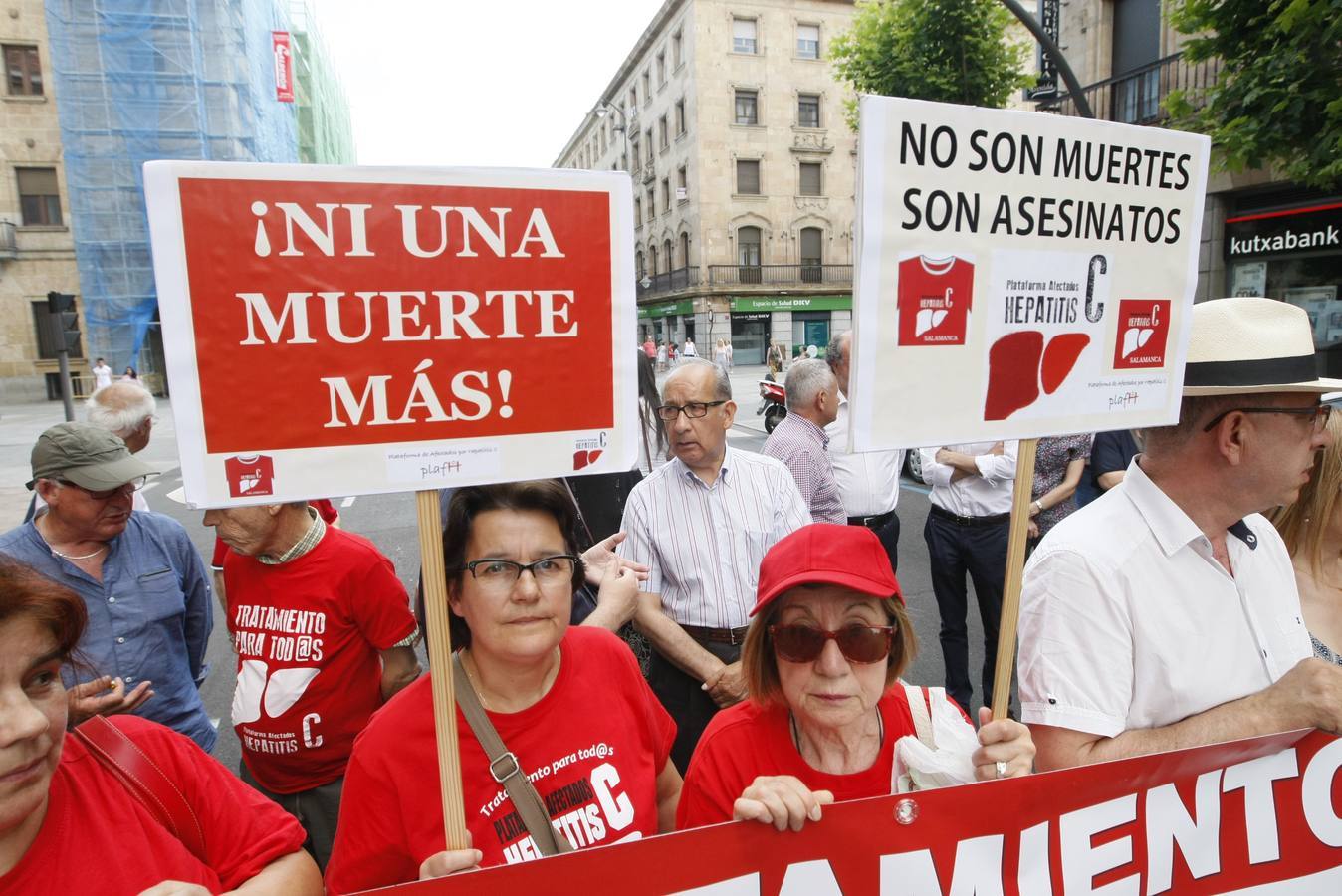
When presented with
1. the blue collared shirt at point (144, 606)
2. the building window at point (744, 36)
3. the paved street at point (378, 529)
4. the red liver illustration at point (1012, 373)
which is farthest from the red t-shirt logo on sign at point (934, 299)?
the building window at point (744, 36)

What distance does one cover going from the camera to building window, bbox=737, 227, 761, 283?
37.2m

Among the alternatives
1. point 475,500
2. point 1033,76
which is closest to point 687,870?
point 475,500

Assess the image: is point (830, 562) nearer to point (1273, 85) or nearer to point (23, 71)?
point (1273, 85)

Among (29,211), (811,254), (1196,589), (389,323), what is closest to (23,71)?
(29,211)

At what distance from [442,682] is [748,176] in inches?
1504

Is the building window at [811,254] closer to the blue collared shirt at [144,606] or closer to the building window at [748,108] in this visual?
the building window at [748,108]

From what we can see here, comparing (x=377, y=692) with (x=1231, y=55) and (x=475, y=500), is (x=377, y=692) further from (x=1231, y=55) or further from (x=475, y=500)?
(x=1231, y=55)

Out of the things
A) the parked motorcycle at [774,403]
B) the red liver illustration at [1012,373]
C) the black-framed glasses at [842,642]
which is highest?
the red liver illustration at [1012,373]

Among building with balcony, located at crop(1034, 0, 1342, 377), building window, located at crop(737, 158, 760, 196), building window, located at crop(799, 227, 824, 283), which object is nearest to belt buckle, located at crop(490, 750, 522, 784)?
building with balcony, located at crop(1034, 0, 1342, 377)

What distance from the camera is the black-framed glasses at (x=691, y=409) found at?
3033 millimetres

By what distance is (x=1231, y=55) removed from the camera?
746 centimetres

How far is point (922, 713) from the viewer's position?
166cm

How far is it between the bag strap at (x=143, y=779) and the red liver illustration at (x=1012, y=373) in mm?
1726

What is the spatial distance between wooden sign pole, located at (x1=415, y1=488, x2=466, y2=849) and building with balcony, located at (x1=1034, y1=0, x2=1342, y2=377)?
32.7 ft
